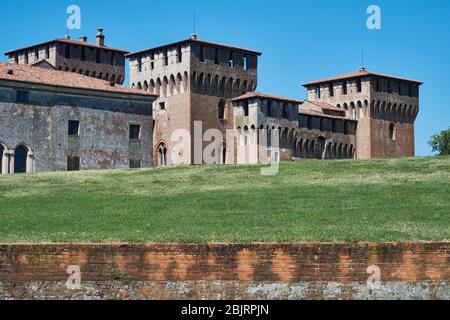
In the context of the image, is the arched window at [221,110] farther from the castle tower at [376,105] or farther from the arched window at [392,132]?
the arched window at [392,132]

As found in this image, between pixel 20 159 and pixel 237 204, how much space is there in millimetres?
26872

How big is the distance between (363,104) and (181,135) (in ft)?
72.2

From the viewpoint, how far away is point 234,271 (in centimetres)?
1511

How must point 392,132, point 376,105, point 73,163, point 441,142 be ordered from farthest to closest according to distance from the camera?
point 441,142
point 392,132
point 376,105
point 73,163

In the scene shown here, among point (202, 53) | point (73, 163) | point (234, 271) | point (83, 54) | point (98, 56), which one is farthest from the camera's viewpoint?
point (98, 56)

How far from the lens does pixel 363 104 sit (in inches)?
3061

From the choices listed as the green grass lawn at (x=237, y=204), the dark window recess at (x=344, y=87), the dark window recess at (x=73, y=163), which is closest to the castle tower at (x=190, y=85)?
the dark window recess at (x=344, y=87)

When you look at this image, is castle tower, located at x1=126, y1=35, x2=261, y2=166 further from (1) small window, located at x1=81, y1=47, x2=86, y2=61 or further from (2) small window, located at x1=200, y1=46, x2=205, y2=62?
(1) small window, located at x1=81, y1=47, x2=86, y2=61

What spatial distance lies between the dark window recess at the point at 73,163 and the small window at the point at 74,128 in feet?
4.91

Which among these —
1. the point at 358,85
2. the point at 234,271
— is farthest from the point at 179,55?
the point at 234,271

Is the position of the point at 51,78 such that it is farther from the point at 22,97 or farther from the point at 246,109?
the point at 246,109

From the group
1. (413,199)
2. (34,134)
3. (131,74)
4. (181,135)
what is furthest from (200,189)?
(131,74)
